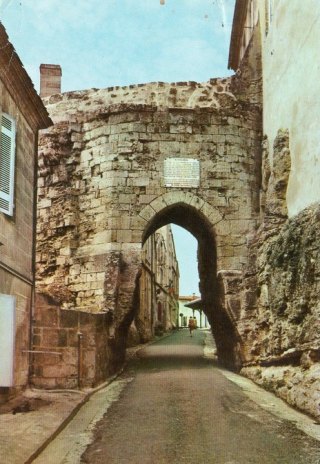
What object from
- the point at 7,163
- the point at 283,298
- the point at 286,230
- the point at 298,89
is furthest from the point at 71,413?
the point at 298,89

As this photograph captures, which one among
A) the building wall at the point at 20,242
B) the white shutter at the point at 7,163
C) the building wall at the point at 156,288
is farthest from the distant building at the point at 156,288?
the white shutter at the point at 7,163

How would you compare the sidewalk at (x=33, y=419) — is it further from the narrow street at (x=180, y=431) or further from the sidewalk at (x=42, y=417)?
the narrow street at (x=180, y=431)

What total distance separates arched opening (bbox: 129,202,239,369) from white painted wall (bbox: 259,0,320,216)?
2.44m

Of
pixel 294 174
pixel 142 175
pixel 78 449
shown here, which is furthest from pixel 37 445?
pixel 142 175

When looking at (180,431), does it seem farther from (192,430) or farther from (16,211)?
(16,211)

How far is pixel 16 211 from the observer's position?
8930mm

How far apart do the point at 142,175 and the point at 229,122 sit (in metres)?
2.30

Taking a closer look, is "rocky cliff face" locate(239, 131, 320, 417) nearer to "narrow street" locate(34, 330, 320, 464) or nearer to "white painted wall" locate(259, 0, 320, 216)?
"white painted wall" locate(259, 0, 320, 216)

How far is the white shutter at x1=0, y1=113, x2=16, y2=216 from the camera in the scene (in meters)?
8.33

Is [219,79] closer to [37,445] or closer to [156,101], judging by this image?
[156,101]

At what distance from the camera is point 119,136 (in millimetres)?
13648

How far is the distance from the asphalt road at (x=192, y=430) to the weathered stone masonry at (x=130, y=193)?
112 inches

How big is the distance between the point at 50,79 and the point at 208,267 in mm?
7071

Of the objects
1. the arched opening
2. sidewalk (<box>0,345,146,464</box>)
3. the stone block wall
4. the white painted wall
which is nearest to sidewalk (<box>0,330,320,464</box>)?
sidewalk (<box>0,345,146,464</box>)
